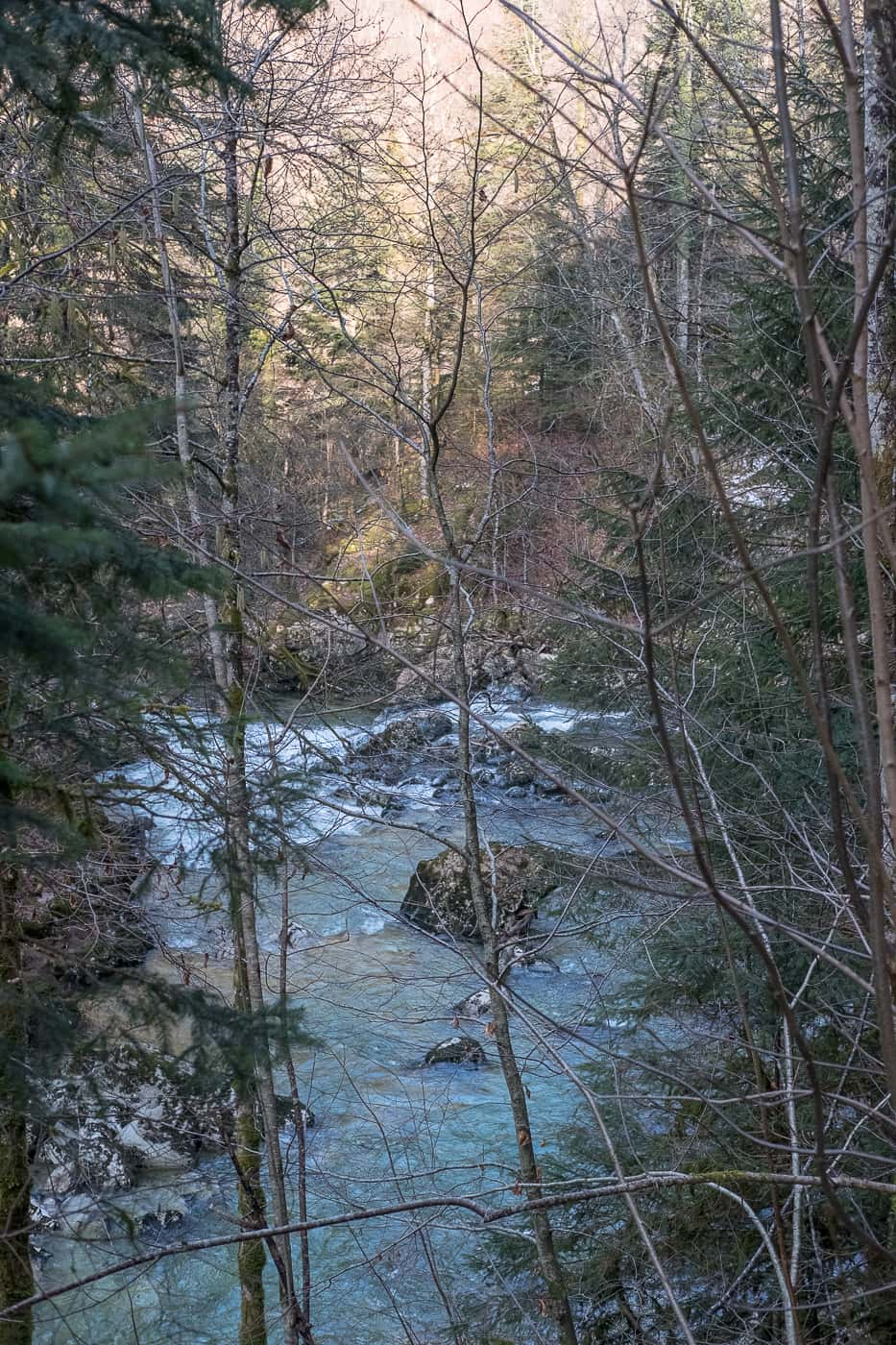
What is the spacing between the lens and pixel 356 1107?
841 centimetres

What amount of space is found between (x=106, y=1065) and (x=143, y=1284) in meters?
3.82

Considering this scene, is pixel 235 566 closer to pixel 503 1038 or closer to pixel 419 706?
pixel 419 706

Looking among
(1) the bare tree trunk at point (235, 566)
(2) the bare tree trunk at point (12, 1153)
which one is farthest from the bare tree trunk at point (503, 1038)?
(2) the bare tree trunk at point (12, 1153)

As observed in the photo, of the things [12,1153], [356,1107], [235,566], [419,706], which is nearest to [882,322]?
[419,706]

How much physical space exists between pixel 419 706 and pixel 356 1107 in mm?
5212

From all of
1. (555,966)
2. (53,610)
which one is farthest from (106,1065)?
(555,966)

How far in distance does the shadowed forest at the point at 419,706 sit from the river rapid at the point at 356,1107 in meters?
0.06

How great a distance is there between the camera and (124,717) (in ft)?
13.1

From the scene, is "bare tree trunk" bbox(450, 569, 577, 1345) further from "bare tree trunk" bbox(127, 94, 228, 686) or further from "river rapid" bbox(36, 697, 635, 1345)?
"bare tree trunk" bbox(127, 94, 228, 686)

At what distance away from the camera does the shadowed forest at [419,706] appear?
8.04 feet

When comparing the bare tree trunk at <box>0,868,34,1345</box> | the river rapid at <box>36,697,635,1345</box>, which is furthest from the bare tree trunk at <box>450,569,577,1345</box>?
the bare tree trunk at <box>0,868,34,1345</box>

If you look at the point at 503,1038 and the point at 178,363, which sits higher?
the point at 178,363

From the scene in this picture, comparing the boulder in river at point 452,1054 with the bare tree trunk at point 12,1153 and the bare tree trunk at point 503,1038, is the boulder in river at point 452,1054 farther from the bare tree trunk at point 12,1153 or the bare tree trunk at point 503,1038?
the bare tree trunk at point 12,1153

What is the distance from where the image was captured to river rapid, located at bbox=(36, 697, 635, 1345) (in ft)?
18.1
